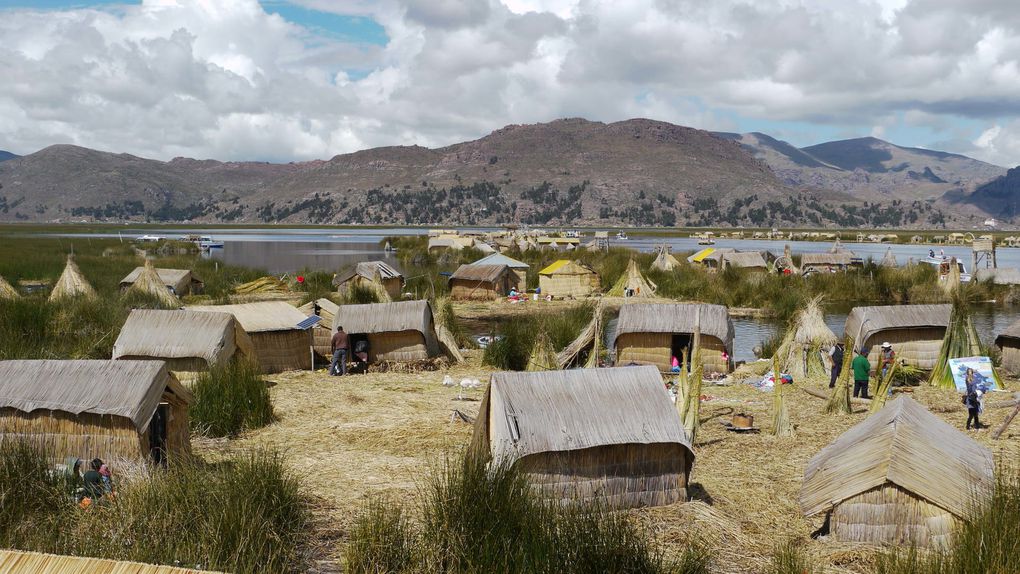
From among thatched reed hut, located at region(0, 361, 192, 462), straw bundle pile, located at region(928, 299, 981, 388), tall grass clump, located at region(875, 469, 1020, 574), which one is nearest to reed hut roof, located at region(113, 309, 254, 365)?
thatched reed hut, located at region(0, 361, 192, 462)

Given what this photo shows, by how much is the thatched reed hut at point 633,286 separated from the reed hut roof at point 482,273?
15.7 ft

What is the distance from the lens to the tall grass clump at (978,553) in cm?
536

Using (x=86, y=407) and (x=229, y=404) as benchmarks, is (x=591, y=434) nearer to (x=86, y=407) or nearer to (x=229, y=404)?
(x=86, y=407)

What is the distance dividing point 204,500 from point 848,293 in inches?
1302

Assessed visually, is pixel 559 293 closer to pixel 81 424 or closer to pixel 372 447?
pixel 372 447

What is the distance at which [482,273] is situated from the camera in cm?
3434

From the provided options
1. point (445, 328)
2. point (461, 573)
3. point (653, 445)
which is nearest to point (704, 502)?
point (653, 445)

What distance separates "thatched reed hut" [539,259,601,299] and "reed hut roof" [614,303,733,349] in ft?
55.0

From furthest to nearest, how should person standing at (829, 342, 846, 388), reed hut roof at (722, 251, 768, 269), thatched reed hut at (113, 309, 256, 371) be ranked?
reed hut roof at (722, 251, 768, 269), person standing at (829, 342, 846, 388), thatched reed hut at (113, 309, 256, 371)

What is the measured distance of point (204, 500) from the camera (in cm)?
632

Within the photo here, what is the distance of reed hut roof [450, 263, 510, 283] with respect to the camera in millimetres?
34000

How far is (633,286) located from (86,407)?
2828cm

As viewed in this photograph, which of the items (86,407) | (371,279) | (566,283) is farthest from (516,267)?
(86,407)

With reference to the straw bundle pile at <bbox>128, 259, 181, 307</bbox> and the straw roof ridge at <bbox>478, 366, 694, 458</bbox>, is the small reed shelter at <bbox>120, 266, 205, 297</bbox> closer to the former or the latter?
the straw bundle pile at <bbox>128, 259, 181, 307</bbox>
